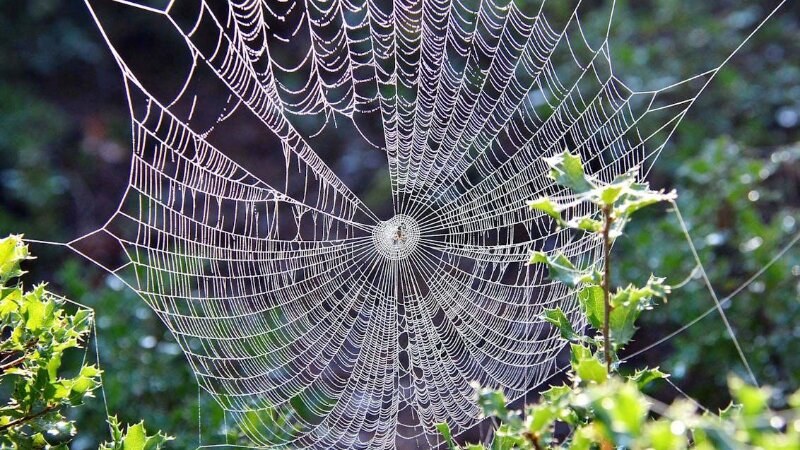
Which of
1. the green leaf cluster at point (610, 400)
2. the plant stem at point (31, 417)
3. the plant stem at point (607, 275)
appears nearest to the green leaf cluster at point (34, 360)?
the plant stem at point (31, 417)

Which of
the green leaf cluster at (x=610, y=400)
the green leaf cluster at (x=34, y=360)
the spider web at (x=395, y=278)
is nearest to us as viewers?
the green leaf cluster at (x=610, y=400)

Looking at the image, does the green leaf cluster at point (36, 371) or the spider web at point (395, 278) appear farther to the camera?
the spider web at point (395, 278)

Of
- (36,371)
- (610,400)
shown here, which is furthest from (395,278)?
(610,400)

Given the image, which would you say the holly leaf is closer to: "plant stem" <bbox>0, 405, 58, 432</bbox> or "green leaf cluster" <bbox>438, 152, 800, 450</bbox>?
"green leaf cluster" <bbox>438, 152, 800, 450</bbox>

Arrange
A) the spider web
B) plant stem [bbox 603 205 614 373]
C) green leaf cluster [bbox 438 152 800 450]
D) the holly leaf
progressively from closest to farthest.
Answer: green leaf cluster [bbox 438 152 800 450] < plant stem [bbox 603 205 614 373] < the holly leaf < the spider web

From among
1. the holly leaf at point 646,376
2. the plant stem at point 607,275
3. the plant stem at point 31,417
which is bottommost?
the plant stem at point 31,417

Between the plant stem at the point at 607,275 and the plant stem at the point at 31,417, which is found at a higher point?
the plant stem at the point at 607,275

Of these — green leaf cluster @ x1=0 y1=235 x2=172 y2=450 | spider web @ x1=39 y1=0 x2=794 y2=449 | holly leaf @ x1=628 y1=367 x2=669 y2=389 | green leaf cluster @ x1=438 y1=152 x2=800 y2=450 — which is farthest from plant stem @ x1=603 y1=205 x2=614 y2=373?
spider web @ x1=39 y1=0 x2=794 y2=449

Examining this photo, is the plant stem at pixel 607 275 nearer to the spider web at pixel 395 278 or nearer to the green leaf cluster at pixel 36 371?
the green leaf cluster at pixel 36 371

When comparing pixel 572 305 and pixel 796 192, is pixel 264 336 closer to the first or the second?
pixel 572 305

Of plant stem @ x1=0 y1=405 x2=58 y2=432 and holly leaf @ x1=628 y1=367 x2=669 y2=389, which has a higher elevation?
holly leaf @ x1=628 y1=367 x2=669 y2=389

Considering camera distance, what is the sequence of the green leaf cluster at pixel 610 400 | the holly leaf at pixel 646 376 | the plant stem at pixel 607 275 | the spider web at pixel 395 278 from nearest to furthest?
the green leaf cluster at pixel 610 400 → the plant stem at pixel 607 275 → the holly leaf at pixel 646 376 → the spider web at pixel 395 278
